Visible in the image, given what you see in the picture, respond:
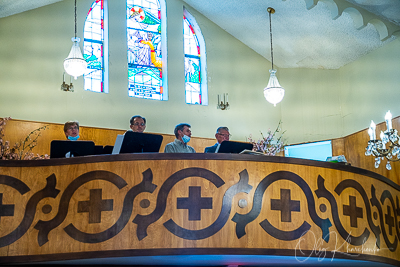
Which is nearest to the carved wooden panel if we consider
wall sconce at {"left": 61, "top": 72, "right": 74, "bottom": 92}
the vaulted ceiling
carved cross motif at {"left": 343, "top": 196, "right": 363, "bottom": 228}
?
carved cross motif at {"left": 343, "top": 196, "right": 363, "bottom": 228}

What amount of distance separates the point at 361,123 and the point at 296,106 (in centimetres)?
161

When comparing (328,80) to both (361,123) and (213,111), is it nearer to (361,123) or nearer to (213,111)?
(361,123)

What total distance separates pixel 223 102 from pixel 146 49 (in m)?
1.94

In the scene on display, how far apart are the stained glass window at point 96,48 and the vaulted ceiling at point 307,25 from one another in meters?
0.95

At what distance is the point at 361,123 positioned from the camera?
32.3ft

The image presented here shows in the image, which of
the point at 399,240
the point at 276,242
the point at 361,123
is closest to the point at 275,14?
the point at 361,123

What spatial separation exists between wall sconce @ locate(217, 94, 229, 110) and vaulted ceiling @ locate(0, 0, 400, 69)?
55.3 inches

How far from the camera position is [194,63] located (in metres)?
10.8

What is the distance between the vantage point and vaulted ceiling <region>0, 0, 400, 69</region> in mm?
8750

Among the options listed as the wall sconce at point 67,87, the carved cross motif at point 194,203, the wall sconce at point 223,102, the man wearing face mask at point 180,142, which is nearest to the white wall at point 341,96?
the wall sconce at point 223,102

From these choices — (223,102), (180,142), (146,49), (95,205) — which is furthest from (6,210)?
(223,102)

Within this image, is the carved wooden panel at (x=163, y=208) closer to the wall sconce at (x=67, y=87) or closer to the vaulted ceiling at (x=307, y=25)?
the wall sconce at (x=67, y=87)

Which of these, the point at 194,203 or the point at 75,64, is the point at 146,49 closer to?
the point at 75,64

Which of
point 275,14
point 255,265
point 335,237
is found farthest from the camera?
point 275,14
